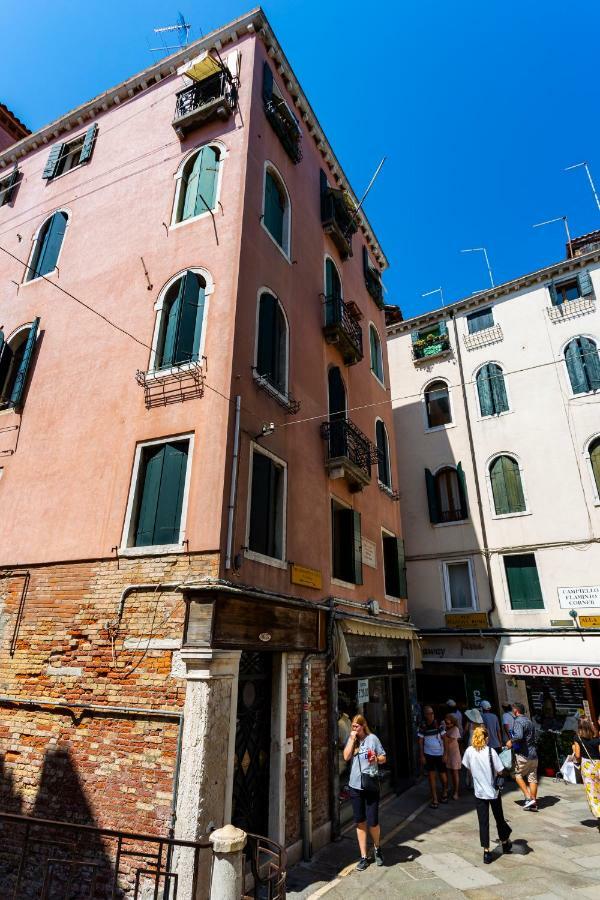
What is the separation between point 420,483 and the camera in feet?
60.0

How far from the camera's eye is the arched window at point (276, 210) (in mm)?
10500

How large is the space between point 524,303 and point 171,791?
18244mm

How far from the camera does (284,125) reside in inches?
461

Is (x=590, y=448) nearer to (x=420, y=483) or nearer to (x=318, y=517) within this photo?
(x=420, y=483)

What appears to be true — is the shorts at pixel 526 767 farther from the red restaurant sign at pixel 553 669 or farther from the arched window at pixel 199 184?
the arched window at pixel 199 184

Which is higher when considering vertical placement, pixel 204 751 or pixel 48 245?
pixel 48 245

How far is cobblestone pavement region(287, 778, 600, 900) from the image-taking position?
19.7 ft

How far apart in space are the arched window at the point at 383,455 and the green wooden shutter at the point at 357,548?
2782mm

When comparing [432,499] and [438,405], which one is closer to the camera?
[432,499]

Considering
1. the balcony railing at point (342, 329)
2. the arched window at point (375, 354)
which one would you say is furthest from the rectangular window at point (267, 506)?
the arched window at point (375, 354)

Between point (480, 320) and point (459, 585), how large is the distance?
9.91 metres

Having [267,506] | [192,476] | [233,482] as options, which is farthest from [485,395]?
[192,476]

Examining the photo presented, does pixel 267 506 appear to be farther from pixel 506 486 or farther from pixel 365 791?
pixel 506 486

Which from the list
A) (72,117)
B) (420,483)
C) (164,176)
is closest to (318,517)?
(164,176)
